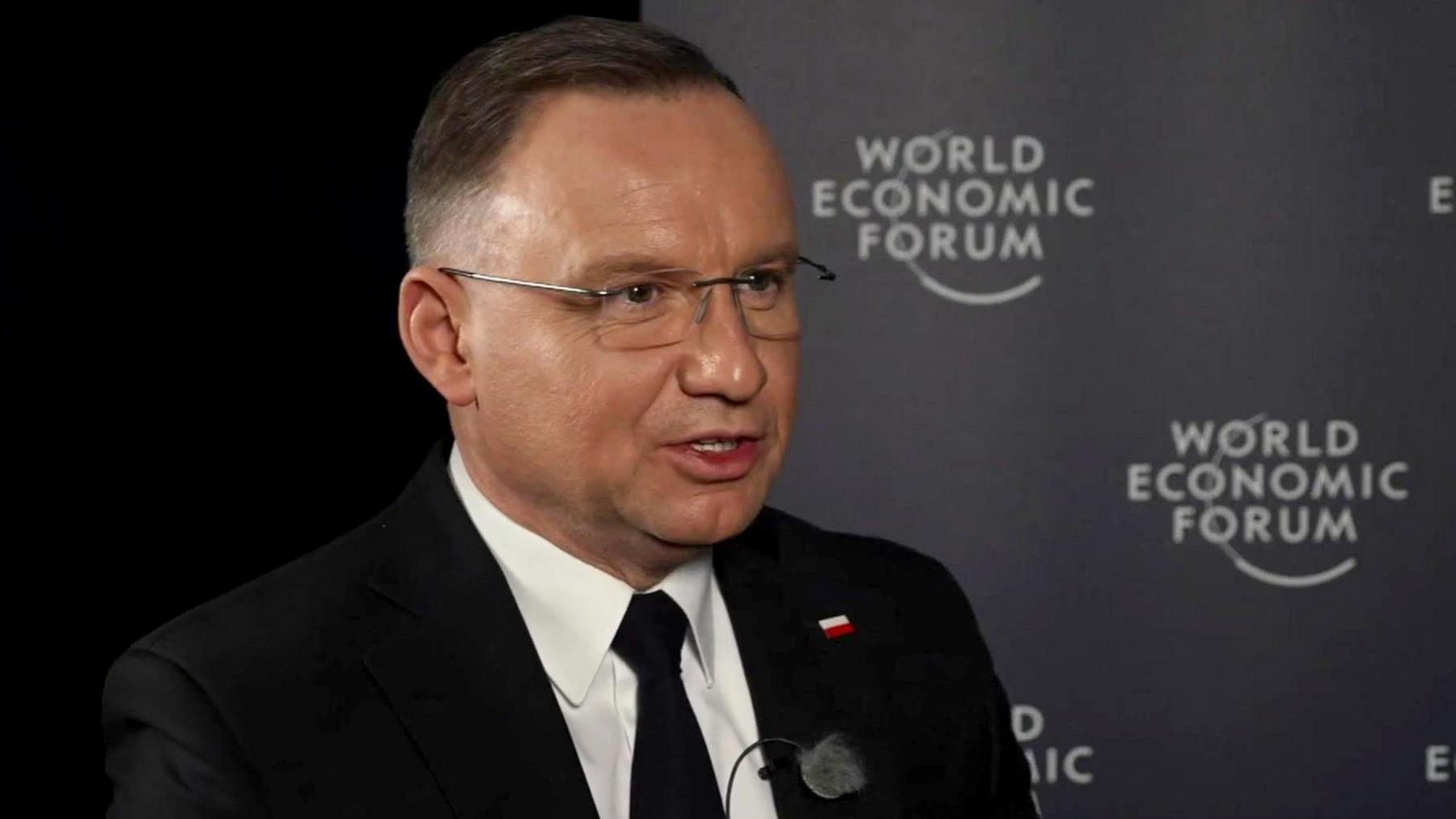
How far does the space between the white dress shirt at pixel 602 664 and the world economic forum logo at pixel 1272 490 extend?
1387 mm

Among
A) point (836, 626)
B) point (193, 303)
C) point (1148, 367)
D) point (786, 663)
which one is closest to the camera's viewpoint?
point (786, 663)

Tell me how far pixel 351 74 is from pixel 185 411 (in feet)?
2.09

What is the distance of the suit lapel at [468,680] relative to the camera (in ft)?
5.74

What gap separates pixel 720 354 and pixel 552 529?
0.89 feet

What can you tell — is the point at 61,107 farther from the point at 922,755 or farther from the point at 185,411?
the point at 922,755

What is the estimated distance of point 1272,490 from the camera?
10.3 ft

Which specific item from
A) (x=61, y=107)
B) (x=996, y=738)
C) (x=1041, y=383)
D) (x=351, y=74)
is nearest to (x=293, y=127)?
(x=351, y=74)

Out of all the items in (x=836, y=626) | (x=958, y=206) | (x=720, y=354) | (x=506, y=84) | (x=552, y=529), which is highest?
(x=506, y=84)

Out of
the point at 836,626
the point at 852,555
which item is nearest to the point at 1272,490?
the point at 852,555

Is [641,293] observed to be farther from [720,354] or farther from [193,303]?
[193,303]

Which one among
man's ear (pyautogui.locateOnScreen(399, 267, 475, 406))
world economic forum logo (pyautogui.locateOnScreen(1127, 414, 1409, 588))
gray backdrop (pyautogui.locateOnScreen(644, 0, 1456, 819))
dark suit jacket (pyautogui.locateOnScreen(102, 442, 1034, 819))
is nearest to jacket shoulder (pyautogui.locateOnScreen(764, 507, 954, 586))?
dark suit jacket (pyautogui.locateOnScreen(102, 442, 1034, 819))

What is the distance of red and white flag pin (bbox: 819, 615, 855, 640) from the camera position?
6.87 feet

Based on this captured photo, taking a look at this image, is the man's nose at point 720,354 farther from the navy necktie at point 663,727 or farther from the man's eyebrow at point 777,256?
the navy necktie at point 663,727

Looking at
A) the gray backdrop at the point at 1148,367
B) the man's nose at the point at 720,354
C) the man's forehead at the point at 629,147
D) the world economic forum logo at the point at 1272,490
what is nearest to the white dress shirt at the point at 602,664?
the man's nose at the point at 720,354
